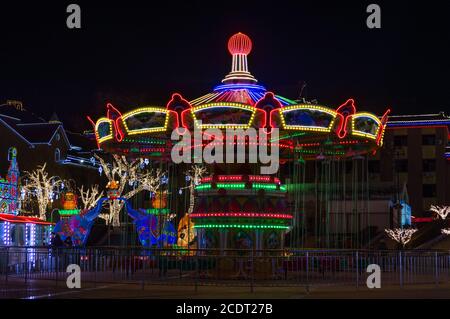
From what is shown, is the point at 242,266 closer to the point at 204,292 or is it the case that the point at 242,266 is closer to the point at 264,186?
the point at 264,186

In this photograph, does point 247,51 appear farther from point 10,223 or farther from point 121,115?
point 10,223

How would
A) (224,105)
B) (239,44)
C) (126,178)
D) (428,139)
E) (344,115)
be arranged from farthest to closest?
(428,139) < (126,178) < (239,44) < (344,115) < (224,105)

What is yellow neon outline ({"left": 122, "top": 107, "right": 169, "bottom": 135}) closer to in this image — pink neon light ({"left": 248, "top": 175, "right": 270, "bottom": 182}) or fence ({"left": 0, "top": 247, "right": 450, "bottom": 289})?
pink neon light ({"left": 248, "top": 175, "right": 270, "bottom": 182})

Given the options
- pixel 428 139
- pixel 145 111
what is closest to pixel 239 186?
pixel 145 111

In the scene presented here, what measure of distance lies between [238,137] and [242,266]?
12.5 feet

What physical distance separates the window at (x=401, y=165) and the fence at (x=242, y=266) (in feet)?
137

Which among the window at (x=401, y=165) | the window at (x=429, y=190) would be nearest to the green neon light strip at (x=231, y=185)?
the window at (x=401, y=165)

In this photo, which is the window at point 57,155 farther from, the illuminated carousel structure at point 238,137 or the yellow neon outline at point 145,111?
the yellow neon outline at point 145,111

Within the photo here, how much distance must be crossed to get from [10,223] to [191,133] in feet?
32.4

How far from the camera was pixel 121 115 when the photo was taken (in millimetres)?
22328

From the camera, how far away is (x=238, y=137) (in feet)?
72.4

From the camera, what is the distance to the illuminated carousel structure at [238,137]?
813 inches

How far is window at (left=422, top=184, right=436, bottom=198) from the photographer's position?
63.2 meters
